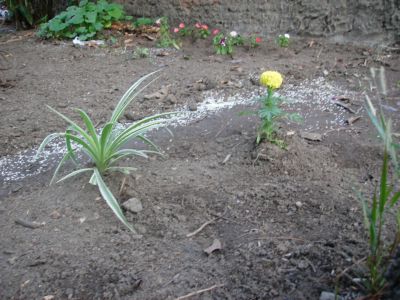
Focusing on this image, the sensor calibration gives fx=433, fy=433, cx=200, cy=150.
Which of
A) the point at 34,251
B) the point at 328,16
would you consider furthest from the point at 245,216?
the point at 328,16

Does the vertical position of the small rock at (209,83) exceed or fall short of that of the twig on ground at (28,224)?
it exceeds it

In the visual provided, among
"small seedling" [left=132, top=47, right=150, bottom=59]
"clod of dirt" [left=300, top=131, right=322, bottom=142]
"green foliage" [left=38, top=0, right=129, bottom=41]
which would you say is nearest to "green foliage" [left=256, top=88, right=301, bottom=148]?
"clod of dirt" [left=300, top=131, right=322, bottom=142]

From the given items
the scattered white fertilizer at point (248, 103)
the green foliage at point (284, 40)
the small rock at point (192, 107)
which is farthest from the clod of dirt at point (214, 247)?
the green foliage at point (284, 40)

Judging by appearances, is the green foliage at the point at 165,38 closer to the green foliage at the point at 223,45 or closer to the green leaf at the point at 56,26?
the green foliage at the point at 223,45

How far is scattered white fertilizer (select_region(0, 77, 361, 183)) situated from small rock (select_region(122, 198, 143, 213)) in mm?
874

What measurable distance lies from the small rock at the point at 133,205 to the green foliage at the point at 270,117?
777mm

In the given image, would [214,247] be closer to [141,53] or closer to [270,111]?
[270,111]

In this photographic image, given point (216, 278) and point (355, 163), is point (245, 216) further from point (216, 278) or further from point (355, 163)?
point (355, 163)

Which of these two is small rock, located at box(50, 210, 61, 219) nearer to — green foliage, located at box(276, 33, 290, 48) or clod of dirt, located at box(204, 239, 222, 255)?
clod of dirt, located at box(204, 239, 222, 255)

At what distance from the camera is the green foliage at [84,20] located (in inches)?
201

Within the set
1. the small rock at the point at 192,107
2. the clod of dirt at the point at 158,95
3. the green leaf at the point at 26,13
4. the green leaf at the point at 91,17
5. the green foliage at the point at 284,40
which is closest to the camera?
the small rock at the point at 192,107

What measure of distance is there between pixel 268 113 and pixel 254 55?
2.18 metres

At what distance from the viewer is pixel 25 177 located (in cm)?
269

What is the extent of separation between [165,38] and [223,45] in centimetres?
77
